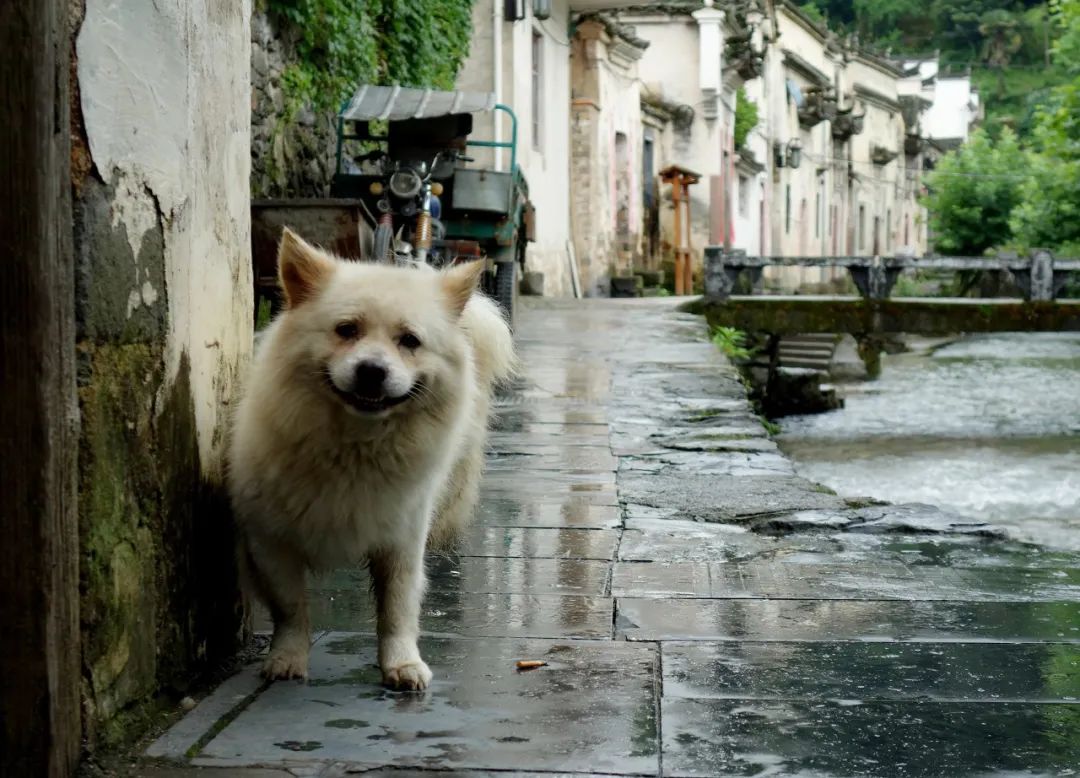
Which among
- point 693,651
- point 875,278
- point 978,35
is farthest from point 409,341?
point 978,35

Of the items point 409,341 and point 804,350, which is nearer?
point 409,341

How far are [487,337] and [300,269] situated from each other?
2.97 feet

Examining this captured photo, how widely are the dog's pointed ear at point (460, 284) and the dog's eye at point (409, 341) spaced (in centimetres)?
20

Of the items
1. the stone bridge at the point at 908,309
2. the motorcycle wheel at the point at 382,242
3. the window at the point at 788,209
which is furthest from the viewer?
the window at the point at 788,209

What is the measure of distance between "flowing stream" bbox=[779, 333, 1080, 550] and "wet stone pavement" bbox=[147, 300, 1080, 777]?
1297 mm

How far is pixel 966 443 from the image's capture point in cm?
1491

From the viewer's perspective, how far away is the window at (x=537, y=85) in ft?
74.0

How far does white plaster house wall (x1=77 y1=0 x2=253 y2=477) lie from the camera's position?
106 inches

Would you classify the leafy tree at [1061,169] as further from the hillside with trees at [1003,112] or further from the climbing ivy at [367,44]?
the climbing ivy at [367,44]

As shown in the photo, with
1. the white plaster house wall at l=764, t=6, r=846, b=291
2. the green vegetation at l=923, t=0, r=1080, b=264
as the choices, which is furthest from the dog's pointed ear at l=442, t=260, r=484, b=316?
the white plaster house wall at l=764, t=6, r=846, b=291

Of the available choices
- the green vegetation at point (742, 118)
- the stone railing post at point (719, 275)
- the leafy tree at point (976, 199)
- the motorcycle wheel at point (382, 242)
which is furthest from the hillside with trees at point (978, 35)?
the motorcycle wheel at point (382, 242)

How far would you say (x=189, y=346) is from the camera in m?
3.23

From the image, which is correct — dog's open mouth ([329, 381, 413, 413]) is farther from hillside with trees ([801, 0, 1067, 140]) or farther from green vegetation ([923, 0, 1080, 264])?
hillside with trees ([801, 0, 1067, 140])

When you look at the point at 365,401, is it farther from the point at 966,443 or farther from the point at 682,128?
the point at 682,128
